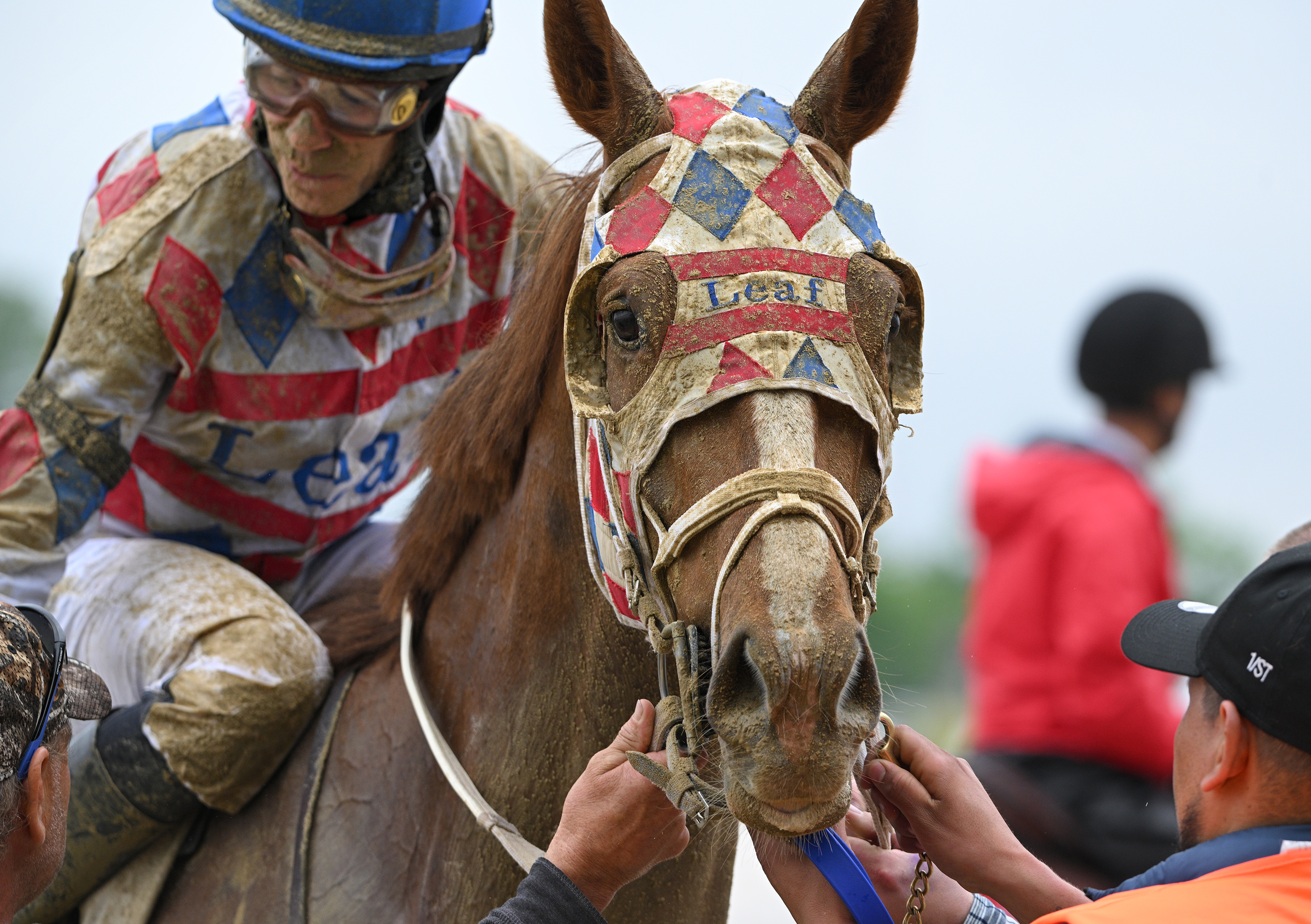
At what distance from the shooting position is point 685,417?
5.41 ft

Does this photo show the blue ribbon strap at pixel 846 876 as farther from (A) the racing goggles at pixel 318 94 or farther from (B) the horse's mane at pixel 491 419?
(A) the racing goggles at pixel 318 94

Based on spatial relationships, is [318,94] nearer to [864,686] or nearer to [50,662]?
[50,662]

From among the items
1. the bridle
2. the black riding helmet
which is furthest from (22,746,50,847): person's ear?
the black riding helmet

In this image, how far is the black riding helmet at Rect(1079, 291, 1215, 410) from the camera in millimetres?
4117

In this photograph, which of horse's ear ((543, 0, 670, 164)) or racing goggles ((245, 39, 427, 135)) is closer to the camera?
horse's ear ((543, 0, 670, 164))

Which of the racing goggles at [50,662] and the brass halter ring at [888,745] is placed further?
the brass halter ring at [888,745]

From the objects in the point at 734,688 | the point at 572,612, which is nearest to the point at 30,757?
the point at 572,612

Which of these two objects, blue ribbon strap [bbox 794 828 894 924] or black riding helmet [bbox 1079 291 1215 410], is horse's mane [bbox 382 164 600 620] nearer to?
blue ribbon strap [bbox 794 828 894 924]

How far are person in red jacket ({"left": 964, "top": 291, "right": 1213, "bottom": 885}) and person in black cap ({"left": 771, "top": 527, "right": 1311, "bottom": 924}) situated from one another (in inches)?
63.0

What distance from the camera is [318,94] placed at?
2689mm

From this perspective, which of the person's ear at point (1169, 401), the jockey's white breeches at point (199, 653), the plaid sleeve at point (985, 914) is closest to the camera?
the plaid sleeve at point (985, 914)

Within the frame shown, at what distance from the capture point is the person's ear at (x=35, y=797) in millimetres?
1663

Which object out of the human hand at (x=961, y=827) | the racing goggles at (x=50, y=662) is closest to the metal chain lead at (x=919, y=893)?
the human hand at (x=961, y=827)

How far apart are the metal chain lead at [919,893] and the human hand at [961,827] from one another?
0.09 feet
